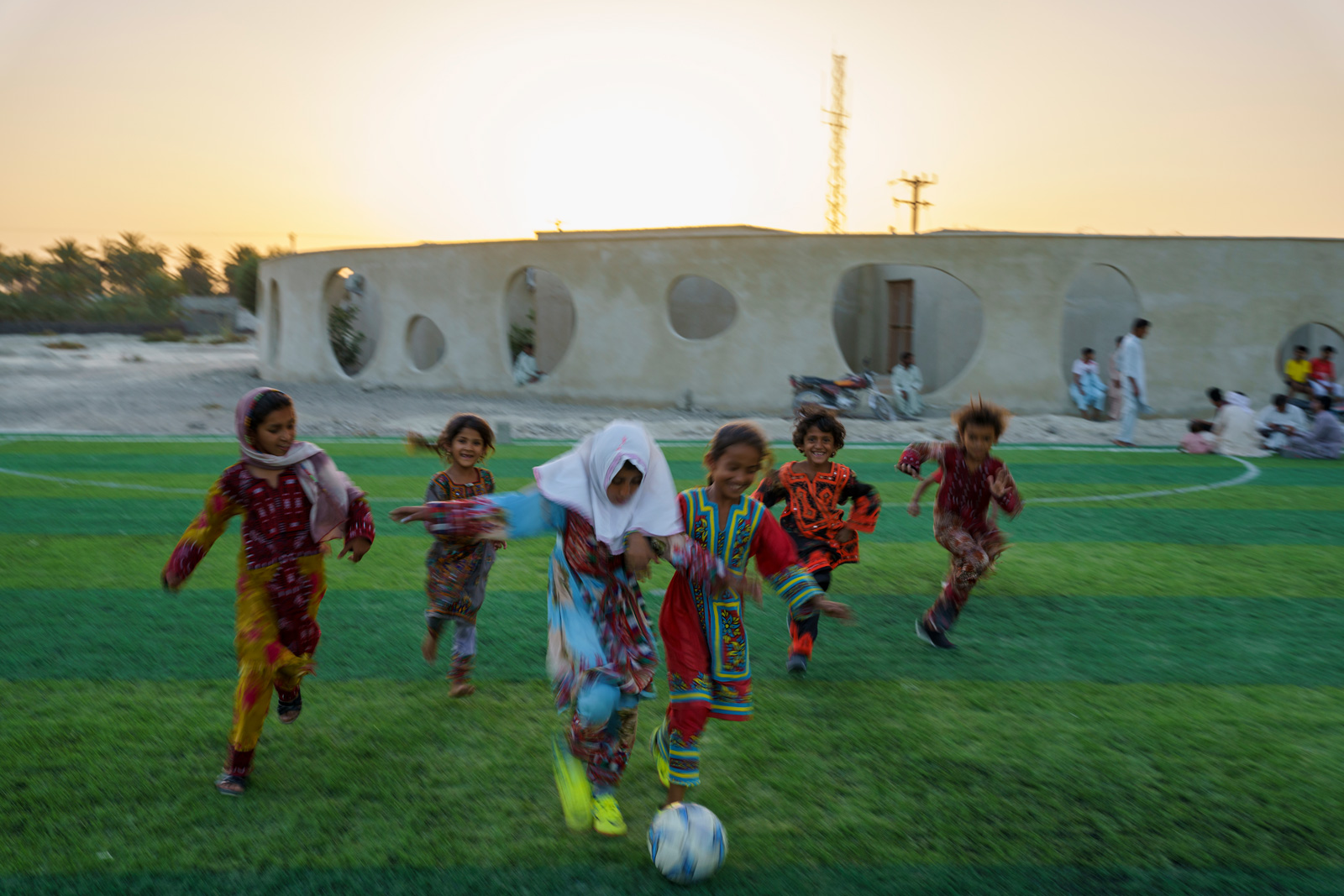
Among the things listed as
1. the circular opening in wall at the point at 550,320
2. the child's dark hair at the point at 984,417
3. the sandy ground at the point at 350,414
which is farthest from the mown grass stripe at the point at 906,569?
the circular opening in wall at the point at 550,320

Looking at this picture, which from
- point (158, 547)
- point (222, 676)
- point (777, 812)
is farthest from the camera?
point (158, 547)

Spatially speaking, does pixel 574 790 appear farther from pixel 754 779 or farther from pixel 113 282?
pixel 113 282

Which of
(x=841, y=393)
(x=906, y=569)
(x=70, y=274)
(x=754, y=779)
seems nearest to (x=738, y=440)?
(x=754, y=779)

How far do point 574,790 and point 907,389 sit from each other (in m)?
18.1

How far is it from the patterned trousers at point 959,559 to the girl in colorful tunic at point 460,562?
8.54 feet

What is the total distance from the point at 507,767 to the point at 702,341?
17756 millimetres

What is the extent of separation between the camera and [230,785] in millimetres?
3896

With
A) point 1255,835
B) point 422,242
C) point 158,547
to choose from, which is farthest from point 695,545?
point 422,242

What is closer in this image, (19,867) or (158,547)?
(19,867)

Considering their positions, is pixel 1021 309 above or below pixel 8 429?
above

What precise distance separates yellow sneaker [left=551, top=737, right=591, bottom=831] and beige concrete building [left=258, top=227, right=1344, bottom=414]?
59.1ft

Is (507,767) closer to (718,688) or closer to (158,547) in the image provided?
(718,688)

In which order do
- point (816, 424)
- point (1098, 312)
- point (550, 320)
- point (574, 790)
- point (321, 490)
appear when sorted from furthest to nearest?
point (550, 320) < point (1098, 312) < point (816, 424) < point (321, 490) < point (574, 790)

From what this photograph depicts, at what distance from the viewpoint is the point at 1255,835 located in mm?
3641
